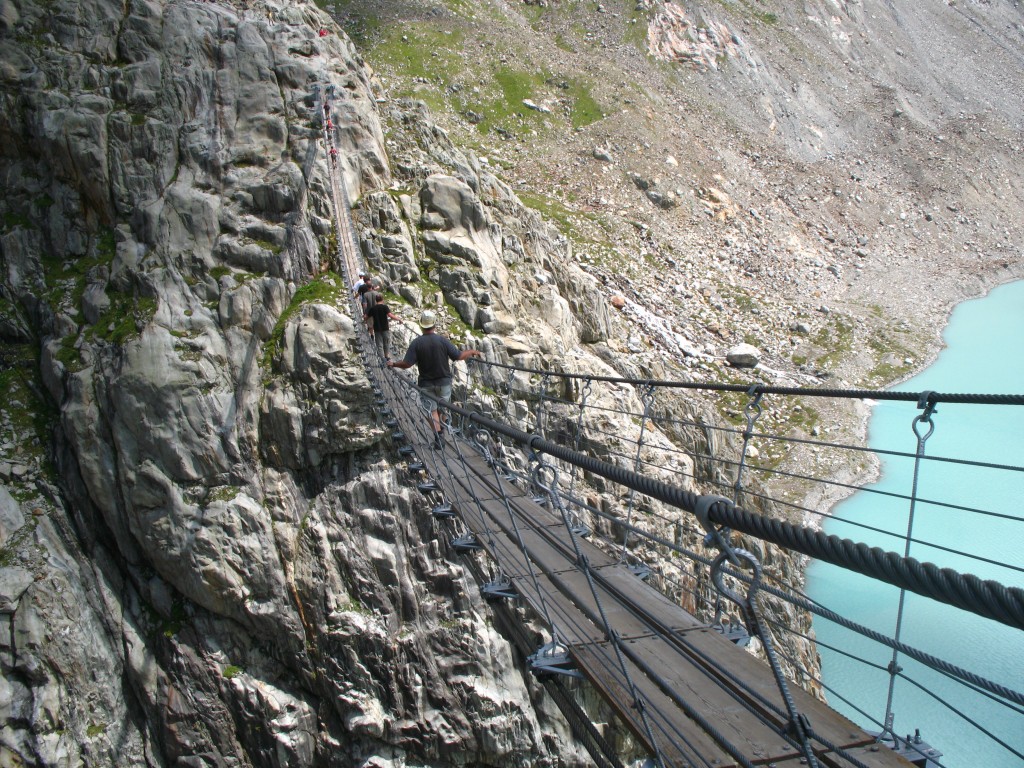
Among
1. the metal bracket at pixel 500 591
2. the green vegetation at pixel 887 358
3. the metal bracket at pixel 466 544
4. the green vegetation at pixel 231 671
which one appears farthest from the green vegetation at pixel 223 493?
the green vegetation at pixel 887 358

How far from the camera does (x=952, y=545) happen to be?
19.9 meters

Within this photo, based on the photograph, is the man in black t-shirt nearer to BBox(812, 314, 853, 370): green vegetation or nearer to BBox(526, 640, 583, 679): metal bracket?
BBox(526, 640, 583, 679): metal bracket

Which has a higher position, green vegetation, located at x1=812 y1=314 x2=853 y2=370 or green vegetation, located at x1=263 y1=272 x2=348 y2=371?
green vegetation, located at x1=812 y1=314 x2=853 y2=370

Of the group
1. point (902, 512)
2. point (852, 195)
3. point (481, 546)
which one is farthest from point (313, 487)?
point (852, 195)

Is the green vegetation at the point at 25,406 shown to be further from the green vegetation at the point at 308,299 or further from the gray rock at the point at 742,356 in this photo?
the gray rock at the point at 742,356

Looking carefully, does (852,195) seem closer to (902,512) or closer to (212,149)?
(902,512)

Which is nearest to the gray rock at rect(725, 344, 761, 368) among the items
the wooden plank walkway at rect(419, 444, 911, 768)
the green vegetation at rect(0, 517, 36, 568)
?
the wooden plank walkway at rect(419, 444, 911, 768)

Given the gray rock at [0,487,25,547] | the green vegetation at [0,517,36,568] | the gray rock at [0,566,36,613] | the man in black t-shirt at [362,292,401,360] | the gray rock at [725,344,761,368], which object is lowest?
the gray rock at [0,566,36,613]

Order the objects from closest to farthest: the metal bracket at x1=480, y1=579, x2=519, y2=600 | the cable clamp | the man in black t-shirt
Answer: the cable clamp < the metal bracket at x1=480, y1=579, x2=519, y2=600 < the man in black t-shirt

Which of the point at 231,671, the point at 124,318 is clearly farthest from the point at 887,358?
the point at 124,318

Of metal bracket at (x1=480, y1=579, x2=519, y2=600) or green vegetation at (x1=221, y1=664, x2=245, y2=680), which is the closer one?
metal bracket at (x1=480, y1=579, x2=519, y2=600)

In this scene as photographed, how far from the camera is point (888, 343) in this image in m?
29.7

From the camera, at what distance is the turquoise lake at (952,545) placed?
15367mm

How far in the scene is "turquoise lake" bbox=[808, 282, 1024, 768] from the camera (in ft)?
50.4
